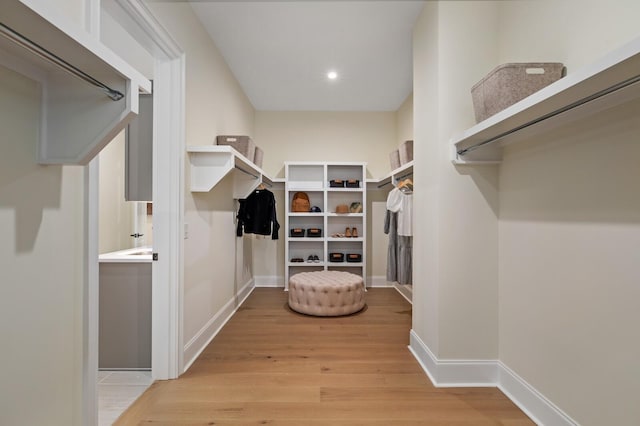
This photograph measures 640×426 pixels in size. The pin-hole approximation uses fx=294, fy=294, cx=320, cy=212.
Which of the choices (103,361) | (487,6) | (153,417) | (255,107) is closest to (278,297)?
(103,361)

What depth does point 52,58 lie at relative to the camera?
0.83m

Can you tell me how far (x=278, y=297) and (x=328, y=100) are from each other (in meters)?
2.96

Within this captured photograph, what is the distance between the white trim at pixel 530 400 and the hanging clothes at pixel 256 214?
2710 mm

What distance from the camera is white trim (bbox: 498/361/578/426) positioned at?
5.03 ft

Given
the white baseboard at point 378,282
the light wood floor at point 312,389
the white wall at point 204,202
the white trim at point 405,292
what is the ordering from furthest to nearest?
1. the white baseboard at point 378,282
2. the white trim at point 405,292
3. the white wall at point 204,202
4. the light wood floor at point 312,389

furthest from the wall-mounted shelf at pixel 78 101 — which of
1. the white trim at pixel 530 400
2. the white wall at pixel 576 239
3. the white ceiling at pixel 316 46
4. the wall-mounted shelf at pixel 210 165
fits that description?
the white trim at pixel 530 400

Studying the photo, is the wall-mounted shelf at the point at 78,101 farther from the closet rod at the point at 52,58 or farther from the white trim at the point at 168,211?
the white trim at the point at 168,211

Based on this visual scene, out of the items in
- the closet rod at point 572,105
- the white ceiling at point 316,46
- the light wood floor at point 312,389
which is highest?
the white ceiling at point 316,46

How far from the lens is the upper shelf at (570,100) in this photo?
0.94 meters

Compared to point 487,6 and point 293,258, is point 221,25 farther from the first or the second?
point 293,258

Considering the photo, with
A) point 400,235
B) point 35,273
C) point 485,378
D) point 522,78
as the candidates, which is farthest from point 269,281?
point 522,78

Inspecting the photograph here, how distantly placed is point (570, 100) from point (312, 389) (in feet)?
6.90

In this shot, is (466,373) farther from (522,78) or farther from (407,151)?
(407,151)

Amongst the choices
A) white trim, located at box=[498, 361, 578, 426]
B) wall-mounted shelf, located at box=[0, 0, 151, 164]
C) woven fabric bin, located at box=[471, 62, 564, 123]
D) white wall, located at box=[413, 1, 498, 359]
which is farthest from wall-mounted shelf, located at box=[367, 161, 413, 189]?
wall-mounted shelf, located at box=[0, 0, 151, 164]
